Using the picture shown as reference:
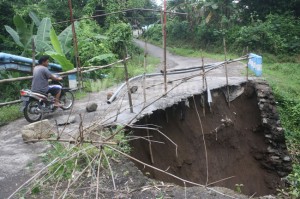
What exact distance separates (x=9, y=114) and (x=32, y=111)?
1.07m

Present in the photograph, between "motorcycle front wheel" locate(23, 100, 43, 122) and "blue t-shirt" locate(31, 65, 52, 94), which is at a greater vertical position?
"blue t-shirt" locate(31, 65, 52, 94)

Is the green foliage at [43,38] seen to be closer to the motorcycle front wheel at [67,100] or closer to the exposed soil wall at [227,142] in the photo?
the motorcycle front wheel at [67,100]

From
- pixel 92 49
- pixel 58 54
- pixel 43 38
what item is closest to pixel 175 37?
pixel 92 49

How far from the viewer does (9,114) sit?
7762 mm

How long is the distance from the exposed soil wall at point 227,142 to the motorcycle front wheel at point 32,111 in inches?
89.2

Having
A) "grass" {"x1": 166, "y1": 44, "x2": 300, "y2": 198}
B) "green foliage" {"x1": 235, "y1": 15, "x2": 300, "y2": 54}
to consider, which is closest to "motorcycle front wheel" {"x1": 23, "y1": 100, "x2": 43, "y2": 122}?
"grass" {"x1": 166, "y1": 44, "x2": 300, "y2": 198}

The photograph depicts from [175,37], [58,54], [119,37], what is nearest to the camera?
[58,54]

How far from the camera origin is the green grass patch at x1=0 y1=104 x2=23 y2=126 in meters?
7.56

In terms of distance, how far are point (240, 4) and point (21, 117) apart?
17376mm

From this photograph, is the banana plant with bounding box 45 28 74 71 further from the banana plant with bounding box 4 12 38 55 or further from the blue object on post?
the blue object on post

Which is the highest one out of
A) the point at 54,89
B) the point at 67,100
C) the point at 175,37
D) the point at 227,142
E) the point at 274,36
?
the point at 175,37

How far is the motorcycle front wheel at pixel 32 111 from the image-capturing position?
6948 mm

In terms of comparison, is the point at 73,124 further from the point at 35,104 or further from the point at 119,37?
the point at 119,37

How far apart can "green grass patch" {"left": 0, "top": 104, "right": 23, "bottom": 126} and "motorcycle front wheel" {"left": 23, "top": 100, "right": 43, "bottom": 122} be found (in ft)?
2.56
